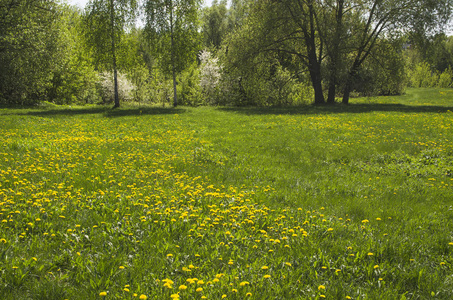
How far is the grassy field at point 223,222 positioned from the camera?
135 inches

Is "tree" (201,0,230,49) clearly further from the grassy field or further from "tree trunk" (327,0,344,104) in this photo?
the grassy field

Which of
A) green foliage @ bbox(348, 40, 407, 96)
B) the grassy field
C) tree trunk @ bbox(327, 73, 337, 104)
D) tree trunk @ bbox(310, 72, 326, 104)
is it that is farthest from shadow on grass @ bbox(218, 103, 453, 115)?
the grassy field

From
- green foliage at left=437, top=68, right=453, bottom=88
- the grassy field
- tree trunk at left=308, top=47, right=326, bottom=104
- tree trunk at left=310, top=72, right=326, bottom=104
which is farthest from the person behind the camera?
green foliage at left=437, top=68, right=453, bottom=88

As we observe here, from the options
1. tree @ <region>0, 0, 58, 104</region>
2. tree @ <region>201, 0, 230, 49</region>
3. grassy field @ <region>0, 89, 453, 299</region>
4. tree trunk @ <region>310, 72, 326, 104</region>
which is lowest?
grassy field @ <region>0, 89, 453, 299</region>

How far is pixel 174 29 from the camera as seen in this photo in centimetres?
2650

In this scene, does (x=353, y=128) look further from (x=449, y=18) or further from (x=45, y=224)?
(x=449, y=18)

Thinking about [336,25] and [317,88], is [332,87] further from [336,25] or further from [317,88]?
[336,25]

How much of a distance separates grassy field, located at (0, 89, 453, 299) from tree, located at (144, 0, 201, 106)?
17127 millimetres

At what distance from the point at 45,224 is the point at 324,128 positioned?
43.9ft

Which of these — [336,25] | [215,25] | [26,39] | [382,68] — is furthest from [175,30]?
[215,25]

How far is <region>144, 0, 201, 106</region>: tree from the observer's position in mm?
26203

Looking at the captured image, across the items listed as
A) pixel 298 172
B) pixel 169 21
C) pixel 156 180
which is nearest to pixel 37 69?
pixel 169 21

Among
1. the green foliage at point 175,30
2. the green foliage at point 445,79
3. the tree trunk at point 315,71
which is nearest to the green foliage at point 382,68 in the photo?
the tree trunk at point 315,71

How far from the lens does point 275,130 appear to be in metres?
15.0
